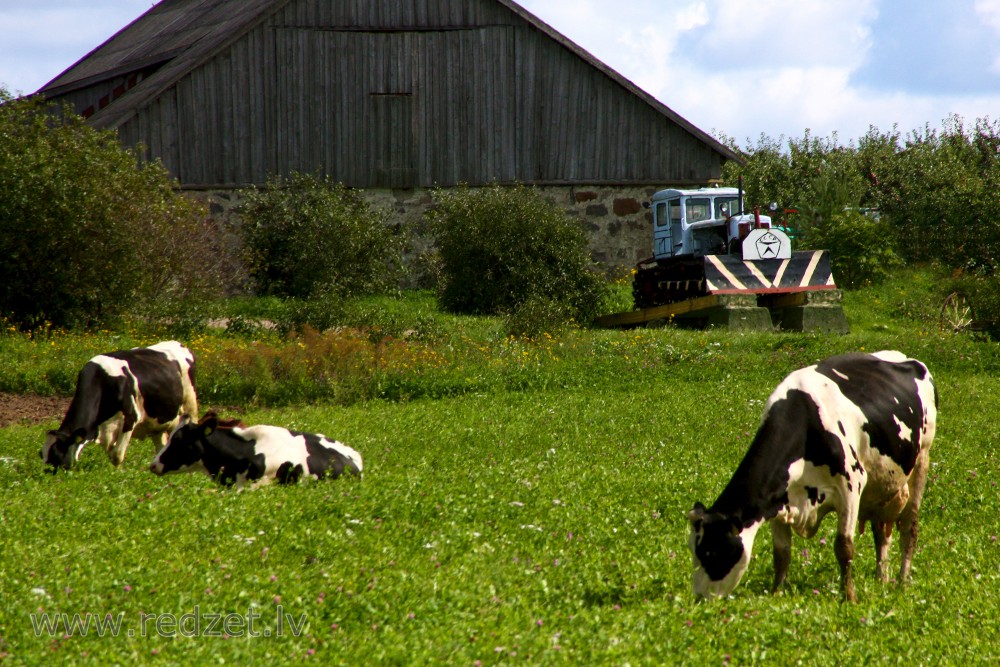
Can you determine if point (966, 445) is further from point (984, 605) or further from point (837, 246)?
point (837, 246)

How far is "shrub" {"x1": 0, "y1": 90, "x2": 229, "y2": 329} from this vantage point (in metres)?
20.9

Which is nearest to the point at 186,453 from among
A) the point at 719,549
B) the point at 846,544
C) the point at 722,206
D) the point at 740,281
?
the point at 719,549

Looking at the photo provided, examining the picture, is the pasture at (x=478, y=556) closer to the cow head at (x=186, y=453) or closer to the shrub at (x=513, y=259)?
the cow head at (x=186, y=453)

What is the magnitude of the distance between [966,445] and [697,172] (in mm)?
20824

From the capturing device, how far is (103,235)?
70.5ft

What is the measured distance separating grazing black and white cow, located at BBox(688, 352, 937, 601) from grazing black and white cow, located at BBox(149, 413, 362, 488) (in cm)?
452

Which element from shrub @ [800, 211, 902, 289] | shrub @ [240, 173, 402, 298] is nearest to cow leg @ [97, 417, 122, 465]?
shrub @ [240, 173, 402, 298]

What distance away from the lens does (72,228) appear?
20906mm

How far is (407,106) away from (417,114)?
0.37 m

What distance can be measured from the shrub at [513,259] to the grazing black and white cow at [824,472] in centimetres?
1713

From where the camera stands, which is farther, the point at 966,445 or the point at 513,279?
the point at 513,279

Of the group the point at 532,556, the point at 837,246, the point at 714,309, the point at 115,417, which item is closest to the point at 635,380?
the point at 714,309

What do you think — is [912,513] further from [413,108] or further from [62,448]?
[413,108]

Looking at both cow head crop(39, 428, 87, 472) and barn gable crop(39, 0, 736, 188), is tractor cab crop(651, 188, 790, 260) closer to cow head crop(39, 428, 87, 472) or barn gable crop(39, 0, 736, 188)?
barn gable crop(39, 0, 736, 188)
